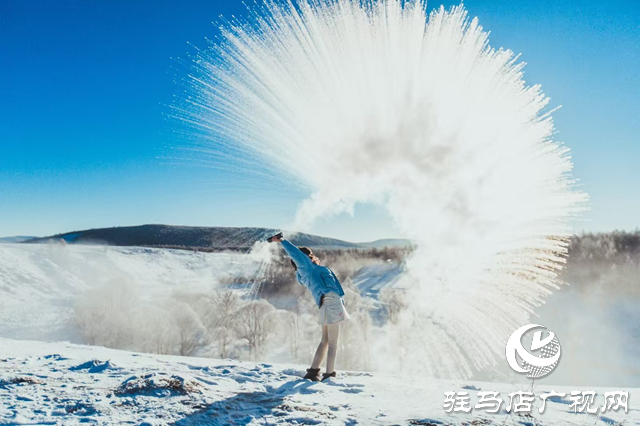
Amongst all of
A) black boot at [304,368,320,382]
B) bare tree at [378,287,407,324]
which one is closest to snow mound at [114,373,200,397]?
black boot at [304,368,320,382]

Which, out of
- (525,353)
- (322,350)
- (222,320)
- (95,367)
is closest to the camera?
(95,367)

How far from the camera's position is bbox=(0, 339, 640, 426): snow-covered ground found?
4.11 meters

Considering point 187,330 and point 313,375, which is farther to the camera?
point 187,330

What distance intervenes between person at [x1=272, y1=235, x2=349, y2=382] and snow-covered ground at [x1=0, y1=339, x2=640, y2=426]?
1.51ft

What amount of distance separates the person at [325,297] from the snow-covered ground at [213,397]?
0.46 m

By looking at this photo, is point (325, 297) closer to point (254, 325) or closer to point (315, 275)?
point (315, 275)

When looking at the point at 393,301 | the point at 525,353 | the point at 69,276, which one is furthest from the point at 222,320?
the point at 525,353

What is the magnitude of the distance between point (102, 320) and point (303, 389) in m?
34.2

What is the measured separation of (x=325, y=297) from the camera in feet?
21.3

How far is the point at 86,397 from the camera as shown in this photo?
4457 mm

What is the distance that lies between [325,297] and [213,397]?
2.28m

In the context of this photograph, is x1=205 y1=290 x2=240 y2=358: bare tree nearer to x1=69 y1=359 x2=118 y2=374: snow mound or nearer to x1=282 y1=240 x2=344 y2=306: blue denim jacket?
x1=69 y1=359 x2=118 y2=374: snow mound

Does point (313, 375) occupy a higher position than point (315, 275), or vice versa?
point (315, 275)

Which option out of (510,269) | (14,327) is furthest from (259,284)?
(510,269)
